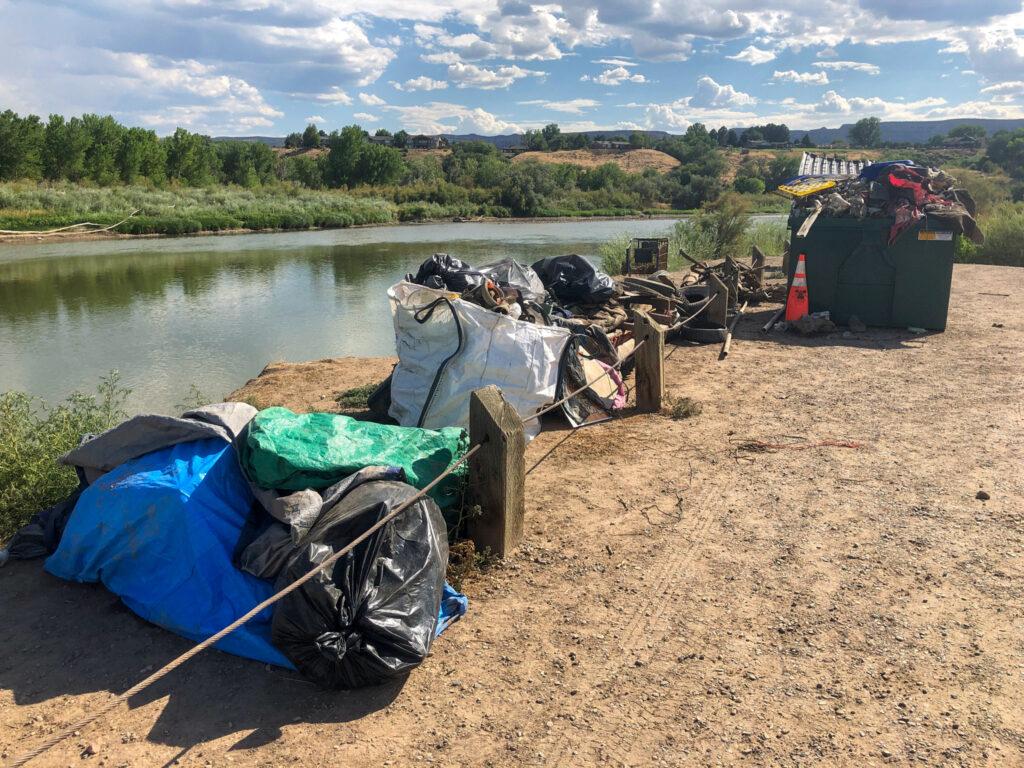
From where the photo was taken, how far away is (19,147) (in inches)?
1889

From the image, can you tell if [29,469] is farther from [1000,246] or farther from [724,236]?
[1000,246]

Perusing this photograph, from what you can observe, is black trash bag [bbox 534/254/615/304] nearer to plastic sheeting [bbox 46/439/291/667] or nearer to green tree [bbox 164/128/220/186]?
plastic sheeting [bbox 46/439/291/667]

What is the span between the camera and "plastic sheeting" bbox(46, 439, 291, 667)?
11.5ft

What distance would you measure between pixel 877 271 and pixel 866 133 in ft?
419

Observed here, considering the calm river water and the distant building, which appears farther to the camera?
the distant building

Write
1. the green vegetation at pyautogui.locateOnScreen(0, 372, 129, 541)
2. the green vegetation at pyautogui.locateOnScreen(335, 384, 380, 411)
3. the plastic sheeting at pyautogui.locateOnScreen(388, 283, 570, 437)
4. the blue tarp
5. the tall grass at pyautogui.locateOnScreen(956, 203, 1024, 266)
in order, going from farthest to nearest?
the tall grass at pyautogui.locateOnScreen(956, 203, 1024, 266) < the green vegetation at pyautogui.locateOnScreen(335, 384, 380, 411) < the plastic sheeting at pyautogui.locateOnScreen(388, 283, 570, 437) < the green vegetation at pyautogui.locateOnScreen(0, 372, 129, 541) < the blue tarp

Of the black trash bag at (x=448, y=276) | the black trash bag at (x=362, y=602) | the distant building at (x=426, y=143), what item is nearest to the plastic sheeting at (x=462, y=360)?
the black trash bag at (x=448, y=276)

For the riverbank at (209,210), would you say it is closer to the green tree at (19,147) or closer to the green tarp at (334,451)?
the green tree at (19,147)

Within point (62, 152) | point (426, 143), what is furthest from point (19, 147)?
point (426, 143)

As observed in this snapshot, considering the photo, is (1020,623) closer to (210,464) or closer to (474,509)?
(474,509)

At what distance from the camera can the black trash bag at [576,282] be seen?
9281 millimetres

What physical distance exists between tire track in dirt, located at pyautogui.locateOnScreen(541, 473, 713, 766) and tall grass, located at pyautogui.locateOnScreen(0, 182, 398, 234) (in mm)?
34566

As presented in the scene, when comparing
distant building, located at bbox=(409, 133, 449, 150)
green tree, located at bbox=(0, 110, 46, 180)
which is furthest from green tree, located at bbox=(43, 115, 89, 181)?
distant building, located at bbox=(409, 133, 449, 150)

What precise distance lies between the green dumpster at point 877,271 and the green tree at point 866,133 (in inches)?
4877
